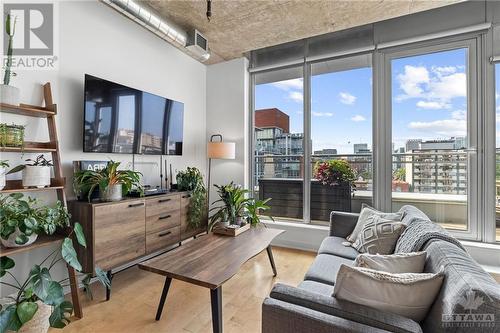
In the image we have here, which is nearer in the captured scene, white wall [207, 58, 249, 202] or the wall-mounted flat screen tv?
the wall-mounted flat screen tv

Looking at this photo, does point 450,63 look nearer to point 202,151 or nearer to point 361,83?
point 361,83

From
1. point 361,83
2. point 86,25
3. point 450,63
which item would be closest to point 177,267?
point 86,25

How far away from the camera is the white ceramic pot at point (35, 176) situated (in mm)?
1870

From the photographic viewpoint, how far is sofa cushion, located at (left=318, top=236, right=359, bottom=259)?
2193mm

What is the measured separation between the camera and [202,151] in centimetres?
425

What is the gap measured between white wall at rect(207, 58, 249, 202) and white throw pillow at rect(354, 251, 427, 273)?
9.46ft

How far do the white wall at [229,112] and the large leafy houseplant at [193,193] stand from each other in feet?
2.96

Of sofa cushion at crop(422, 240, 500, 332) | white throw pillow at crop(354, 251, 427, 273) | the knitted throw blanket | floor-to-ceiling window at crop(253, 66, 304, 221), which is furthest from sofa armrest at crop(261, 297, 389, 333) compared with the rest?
floor-to-ceiling window at crop(253, 66, 304, 221)

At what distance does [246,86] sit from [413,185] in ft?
9.45
